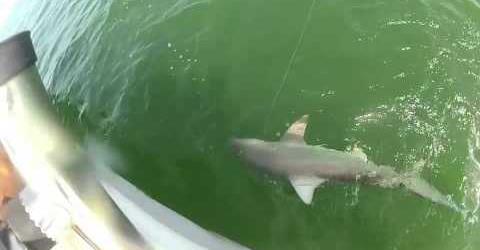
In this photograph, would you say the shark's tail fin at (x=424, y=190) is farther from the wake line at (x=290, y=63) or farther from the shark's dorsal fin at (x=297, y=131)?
the wake line at (x=290, y=63)

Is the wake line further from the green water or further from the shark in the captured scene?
the shark

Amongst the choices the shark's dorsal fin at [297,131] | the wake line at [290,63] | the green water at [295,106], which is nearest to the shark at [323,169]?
the shark's dorsal fin at [297,131]

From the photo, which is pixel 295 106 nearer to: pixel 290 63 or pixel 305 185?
pixel 290 63

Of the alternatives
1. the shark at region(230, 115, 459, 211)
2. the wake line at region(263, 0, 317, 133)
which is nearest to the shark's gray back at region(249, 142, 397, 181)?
the shark at region(230, 115, 459, 211)

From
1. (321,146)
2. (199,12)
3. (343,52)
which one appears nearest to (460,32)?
(343,52)

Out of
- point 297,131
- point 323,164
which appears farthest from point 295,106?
point 323,164

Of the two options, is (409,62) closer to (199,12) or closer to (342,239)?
(342,239)

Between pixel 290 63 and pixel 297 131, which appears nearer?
pixel 297 131
